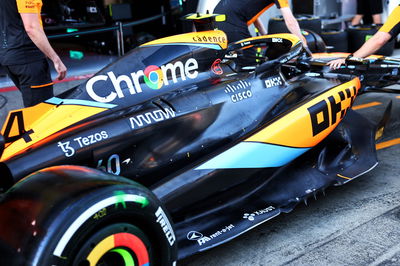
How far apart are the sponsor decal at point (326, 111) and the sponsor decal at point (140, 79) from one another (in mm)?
914

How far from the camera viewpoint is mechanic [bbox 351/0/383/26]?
10.5m

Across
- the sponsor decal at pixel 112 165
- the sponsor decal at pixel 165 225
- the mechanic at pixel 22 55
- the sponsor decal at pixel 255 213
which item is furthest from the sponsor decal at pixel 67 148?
the mechanic at pixel 22 55

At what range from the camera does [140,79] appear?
135 inches

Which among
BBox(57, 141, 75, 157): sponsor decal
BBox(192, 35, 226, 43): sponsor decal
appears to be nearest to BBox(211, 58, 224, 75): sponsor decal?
BBox(192, 35, 226, 43): sponsor decal

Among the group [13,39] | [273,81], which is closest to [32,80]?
[13,39]

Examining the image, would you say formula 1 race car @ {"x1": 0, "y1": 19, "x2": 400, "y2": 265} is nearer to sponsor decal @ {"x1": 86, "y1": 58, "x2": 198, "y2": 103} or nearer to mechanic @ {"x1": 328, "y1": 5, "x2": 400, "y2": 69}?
sponsor decal @ {"x1": 86, "y1": 58, "x2": 198, "y2": 103}

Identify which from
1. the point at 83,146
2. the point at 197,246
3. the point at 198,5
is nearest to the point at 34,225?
the point at 83,146

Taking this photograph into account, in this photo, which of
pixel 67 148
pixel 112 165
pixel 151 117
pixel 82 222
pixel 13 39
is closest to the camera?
pixel 82 222

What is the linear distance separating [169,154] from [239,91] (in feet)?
2.60

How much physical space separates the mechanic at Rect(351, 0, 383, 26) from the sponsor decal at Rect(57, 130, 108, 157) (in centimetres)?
895

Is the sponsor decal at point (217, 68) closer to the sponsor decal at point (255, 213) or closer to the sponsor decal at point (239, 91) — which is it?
the sponsor decal at point (239, 91)

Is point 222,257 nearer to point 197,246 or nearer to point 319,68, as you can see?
point 197,246

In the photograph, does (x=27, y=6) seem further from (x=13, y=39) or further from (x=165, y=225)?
(x=165, y=225)

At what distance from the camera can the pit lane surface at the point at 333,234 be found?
3156mm
